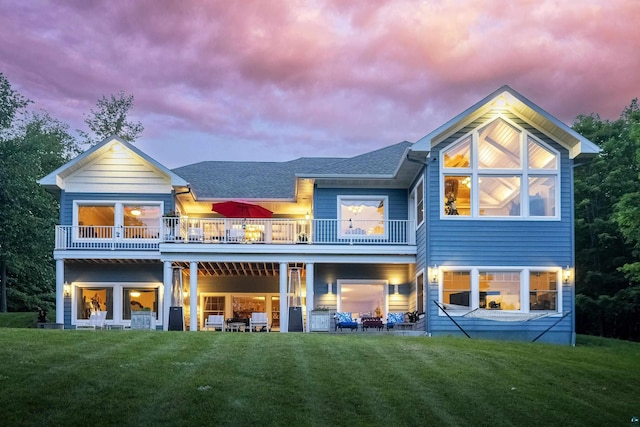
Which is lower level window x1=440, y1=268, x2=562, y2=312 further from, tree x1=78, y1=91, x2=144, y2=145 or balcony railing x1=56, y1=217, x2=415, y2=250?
tree x1=78, y1=91, x2=144, y2=145

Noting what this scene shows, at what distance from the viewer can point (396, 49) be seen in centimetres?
2581

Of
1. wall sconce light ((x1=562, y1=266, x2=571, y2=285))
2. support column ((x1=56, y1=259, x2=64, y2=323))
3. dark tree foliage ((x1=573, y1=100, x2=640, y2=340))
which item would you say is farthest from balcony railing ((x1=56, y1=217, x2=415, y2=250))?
dark tree foliage ((x1=573, y1=100, x2=640, y2=340))

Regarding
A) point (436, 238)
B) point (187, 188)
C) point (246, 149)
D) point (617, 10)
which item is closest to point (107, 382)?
point (436, 238)

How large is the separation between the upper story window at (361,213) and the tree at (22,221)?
14782 mm

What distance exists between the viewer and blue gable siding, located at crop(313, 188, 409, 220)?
24.4 metres

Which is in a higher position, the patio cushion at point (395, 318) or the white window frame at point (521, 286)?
the white window frame at point (521, 286)

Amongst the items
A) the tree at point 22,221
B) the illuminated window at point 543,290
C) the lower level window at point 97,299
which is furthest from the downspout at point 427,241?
the tree at point 22,221

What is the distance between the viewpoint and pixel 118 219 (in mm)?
24812

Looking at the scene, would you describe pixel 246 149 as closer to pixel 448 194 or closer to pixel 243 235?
pixel 243 235

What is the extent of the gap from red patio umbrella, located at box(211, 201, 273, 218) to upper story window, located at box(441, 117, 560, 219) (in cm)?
604

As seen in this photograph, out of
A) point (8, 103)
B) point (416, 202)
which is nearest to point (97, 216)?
point (416, 202)

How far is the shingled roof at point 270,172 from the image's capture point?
2411 cm

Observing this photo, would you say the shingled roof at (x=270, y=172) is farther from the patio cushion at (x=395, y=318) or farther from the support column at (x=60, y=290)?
the support column at (x=60, y=290)

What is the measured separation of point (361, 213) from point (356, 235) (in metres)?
0.91
